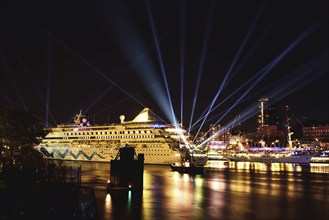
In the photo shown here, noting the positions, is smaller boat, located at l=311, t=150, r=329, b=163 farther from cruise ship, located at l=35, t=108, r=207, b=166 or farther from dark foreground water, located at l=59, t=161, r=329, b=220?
dark foreground water, located at l=59, t=161, r=329, b=220

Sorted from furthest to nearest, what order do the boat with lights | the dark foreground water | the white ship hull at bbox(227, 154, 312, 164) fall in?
the boat with lights
the white ship hull at bbox(227, 154, 312, 164)
the dark foreground water

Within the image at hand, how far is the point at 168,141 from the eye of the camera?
59750 mm

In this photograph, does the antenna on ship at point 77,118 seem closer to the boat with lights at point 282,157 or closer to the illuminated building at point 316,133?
the boat with lights at point 282,157

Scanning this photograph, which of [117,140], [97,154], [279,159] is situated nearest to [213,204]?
[117,140]

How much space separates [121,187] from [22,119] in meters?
8.92

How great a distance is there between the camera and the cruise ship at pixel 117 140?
59.8m

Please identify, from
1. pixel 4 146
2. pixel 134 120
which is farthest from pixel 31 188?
pixel 134 120

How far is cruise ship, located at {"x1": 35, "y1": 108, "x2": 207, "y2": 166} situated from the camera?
59816mm

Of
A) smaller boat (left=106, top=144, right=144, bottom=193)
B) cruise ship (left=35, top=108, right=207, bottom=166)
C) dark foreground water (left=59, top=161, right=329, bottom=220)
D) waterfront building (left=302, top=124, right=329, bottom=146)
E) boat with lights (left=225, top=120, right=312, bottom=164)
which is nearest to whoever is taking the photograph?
dark foreground water (left=59, top=161, right=329, bottom=220)

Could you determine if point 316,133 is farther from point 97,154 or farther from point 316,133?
point 97,154

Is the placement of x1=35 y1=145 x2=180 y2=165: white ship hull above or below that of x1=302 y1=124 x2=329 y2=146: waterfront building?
below

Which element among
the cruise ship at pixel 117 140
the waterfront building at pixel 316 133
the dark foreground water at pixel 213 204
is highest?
the waterfront building at pixel 316 133

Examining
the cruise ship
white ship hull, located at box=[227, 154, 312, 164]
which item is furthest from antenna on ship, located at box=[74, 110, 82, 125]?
white ship hull, located at box=[227, 154, 312, 164]

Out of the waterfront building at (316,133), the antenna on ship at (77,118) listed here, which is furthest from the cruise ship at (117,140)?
the waterfront building at (316,133)
